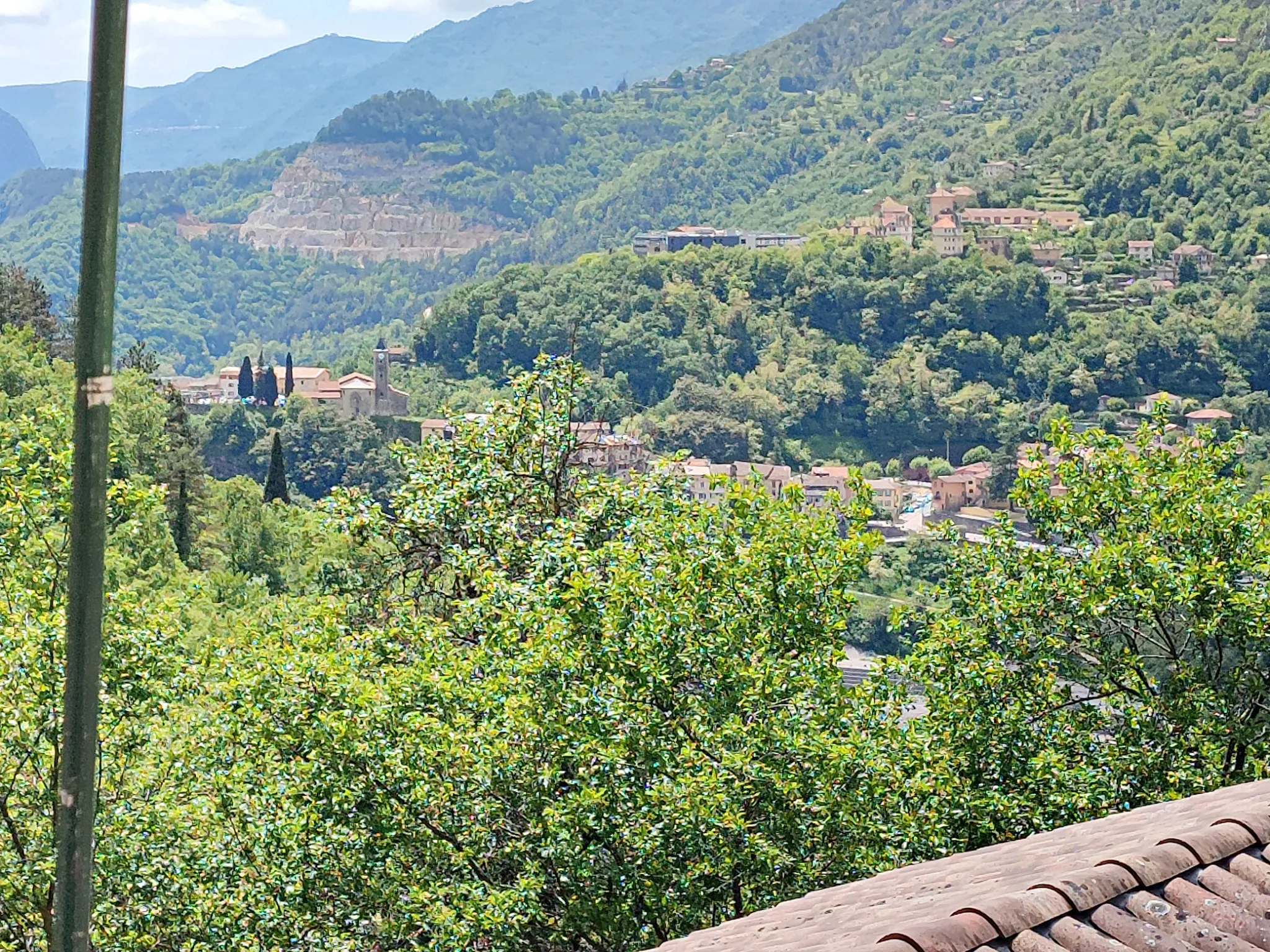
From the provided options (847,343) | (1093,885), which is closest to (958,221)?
(847,343)

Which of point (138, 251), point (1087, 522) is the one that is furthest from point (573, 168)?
point (1087, 522)

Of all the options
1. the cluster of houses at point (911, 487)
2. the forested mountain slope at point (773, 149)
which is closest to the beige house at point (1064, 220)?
the forested mountain slope at point (773, 149)

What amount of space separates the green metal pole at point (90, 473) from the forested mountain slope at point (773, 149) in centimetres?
9772

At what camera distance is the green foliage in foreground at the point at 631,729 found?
19.6 feet

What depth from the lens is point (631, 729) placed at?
6.17 m

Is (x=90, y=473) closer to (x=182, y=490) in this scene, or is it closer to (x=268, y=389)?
(x=182, y=490)

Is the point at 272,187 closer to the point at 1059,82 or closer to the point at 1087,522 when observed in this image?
the point at 1059,82

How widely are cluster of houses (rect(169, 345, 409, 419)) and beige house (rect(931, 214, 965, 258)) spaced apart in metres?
38.2

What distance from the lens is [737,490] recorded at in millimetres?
6973

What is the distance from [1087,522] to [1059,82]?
142m

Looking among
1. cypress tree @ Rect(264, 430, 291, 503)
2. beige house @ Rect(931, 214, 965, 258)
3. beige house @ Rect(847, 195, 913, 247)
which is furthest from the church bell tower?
cypress tree @ Rect(264, 430, 291, 503)

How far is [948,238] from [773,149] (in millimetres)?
62504

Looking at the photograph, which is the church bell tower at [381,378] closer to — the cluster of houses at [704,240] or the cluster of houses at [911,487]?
the cluster of houses at [911,487]

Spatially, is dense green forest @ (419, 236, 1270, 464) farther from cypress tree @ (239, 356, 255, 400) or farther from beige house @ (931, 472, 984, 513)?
cypress tree @ (239, 356, 255, 400)
